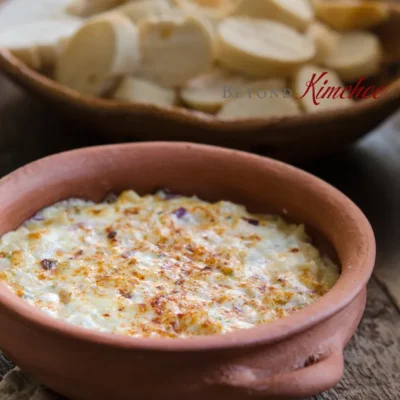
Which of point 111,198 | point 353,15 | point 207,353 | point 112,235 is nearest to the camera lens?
point 207,353

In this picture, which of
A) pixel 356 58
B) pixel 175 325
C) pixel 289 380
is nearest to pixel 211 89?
pixel 356 58

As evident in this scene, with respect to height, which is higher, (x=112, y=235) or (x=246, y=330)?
(x=246, y=330)

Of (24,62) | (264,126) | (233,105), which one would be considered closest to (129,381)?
(264,126)

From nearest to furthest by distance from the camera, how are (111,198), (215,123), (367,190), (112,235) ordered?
1. (112,235)
2. (111,198)
3. (215,123)
4. (367,190)

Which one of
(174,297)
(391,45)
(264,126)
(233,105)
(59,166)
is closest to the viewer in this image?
(174,297)

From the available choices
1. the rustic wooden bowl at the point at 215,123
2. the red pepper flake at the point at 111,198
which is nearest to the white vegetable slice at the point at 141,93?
the rustic wooden bowl at the point at 215,123

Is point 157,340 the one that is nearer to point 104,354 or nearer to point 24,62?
point 104,354

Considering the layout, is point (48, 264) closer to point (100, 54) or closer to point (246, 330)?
point (246, 330)

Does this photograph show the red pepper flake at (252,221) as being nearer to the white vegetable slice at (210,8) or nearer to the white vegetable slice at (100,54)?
the white vegetable slice at (100,54)
